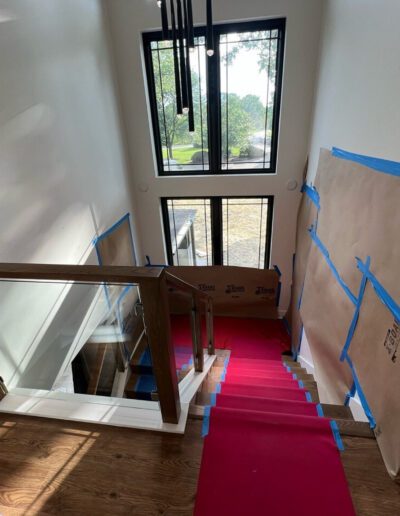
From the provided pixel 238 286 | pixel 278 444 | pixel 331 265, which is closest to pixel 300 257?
pixel 238 286

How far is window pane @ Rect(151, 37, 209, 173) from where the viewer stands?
3.17 metres

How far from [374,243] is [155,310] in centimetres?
126

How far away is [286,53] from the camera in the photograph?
2.94 m

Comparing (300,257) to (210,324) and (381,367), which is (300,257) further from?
(381,367)

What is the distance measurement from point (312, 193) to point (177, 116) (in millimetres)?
1939

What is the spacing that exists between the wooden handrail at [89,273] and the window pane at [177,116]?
297cm

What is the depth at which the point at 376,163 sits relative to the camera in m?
1.54

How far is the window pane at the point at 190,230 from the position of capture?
13.1ft

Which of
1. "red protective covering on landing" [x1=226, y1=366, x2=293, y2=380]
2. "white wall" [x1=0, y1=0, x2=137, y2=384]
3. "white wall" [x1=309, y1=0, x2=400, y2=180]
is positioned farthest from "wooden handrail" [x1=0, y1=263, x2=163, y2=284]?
"red protective covering on landing" [x1=226, y1=366, x2=293, y2=380]

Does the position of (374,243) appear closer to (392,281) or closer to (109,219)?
(392,281)

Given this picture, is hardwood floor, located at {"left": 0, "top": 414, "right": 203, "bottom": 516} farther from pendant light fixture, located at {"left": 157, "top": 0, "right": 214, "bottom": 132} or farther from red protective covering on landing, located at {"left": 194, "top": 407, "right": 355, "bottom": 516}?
pendant light fixture, located at {"left": 157, "top": 0, "right": 214, "bottom": 132}

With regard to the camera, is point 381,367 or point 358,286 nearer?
point 381,367

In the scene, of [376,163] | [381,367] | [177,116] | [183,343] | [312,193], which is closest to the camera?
[381,367]

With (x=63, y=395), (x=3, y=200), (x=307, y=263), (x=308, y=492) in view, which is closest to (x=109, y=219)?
(x=3, y=200)
